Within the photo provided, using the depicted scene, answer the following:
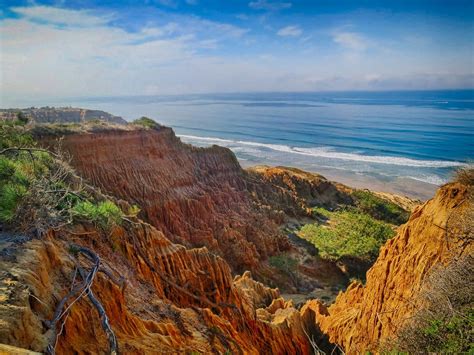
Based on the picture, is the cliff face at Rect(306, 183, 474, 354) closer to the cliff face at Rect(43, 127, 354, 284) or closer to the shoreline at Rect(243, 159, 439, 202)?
the cliff face at Rect(43, 127, 354, 284)

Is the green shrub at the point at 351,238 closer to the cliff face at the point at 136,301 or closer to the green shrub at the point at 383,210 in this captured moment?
the green shrub at the point at 383,210

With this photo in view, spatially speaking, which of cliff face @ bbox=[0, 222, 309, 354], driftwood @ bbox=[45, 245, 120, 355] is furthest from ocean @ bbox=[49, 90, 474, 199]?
driftwood @ bbox=[45, 245, 120, 355]

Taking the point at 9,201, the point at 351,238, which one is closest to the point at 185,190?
the point at 351,238

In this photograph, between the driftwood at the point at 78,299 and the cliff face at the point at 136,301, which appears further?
the cliff face at the point at 136,301

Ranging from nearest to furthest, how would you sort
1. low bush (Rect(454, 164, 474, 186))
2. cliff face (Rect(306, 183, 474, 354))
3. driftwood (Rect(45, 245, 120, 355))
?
driftwood (Rect(45, 245, 120, 355))
cliff face (Rect(306, 183, 474, 354))
low bush (Rect(454, 164, 474, 186))

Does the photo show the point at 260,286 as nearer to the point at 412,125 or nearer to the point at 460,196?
the point at 460,196

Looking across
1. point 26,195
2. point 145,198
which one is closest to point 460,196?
point 26,195

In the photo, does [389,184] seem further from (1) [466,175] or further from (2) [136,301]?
(2) [136,301]

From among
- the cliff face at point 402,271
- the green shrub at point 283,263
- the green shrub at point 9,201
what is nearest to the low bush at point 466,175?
the cliff face at point 402,271
